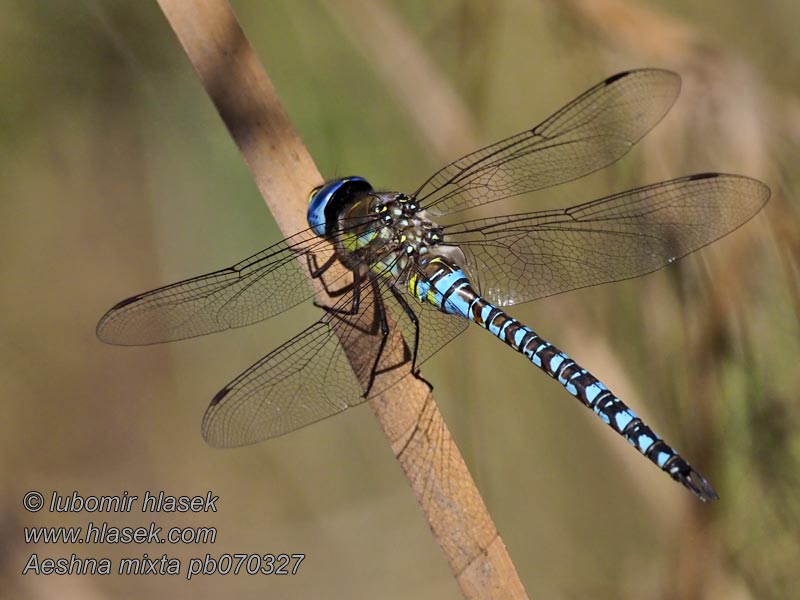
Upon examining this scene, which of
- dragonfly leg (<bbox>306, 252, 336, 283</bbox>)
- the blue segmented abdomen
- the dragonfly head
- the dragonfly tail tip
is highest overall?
the dragonfly head

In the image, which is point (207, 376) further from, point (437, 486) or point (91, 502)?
point (437, 486)

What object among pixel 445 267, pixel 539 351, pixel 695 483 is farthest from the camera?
pixel 445 267

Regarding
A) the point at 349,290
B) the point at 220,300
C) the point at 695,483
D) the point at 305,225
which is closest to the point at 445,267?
the point at 349,290

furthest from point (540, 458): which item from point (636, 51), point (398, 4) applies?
point (398, 4)

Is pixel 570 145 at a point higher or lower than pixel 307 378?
higher

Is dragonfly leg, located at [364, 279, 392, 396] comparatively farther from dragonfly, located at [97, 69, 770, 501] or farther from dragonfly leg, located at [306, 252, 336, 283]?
dragonfly leg, located at [306, 252, 336, 283]

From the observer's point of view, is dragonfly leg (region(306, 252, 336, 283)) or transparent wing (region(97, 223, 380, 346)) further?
dragonfly leg (region(306, 252, 336, 283))

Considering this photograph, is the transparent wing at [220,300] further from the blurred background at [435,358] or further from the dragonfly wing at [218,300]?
the blurred background at [435,358]

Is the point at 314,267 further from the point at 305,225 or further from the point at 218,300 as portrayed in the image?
the point at 218,300

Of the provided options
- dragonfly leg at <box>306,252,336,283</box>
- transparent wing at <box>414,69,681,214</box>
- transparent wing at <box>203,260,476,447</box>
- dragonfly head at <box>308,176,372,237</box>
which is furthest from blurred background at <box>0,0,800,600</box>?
transparent wing at <box>203,260,476,447</box>
